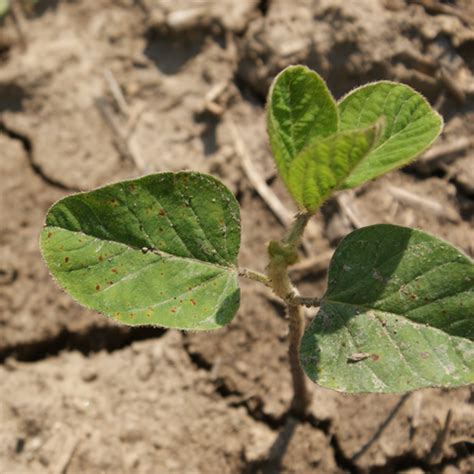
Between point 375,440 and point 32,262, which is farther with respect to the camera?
point 32,262

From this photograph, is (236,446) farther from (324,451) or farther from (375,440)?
(375,440)

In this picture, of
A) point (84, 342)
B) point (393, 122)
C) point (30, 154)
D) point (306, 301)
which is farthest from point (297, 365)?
point (30, 154)

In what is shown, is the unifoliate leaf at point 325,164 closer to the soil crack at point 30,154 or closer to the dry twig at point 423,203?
the dry twig at point 423,203

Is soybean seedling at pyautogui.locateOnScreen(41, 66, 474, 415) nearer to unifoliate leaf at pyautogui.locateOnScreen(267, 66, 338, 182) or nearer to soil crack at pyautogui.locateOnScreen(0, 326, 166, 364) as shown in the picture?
Result: unifoliate leaf at pyautogui.locateOnScreen(267, 66, 338, 182)

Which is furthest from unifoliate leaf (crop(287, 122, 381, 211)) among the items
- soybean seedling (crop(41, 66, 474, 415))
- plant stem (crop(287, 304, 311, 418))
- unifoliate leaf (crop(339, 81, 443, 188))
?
plant stem (crop(287, 304, 311, 418))

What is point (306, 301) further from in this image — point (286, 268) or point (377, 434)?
point (377, 434)

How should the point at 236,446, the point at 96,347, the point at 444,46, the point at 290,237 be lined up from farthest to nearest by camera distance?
1. the point at 444,46
2. the point at 96,347
3. the point at 236,446
4. the point at 290,237

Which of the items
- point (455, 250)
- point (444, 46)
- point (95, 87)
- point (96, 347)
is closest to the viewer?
point (455, 250)

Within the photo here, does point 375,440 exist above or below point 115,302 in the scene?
below

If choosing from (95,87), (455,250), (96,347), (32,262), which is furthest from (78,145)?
(455,250)
